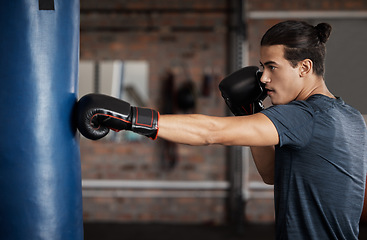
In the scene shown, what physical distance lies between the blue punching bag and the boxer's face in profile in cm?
78

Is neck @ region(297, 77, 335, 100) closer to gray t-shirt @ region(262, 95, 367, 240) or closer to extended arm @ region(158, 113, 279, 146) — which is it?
gray t-shirt @ region(262, 95, 367, 240)

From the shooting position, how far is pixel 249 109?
1677 mm

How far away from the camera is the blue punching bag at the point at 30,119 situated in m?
1.17

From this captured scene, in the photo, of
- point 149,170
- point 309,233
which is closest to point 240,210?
point 149,170

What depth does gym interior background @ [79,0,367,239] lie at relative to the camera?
438 cm

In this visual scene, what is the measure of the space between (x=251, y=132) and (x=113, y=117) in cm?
46

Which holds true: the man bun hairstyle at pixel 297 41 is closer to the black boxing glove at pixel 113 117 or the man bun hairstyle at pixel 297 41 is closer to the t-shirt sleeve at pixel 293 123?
the t-shirt sleeve at pixel 293 123

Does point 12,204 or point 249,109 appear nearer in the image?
point 12,204

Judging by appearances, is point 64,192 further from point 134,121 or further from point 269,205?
point 269,205

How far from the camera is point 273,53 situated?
1.28m

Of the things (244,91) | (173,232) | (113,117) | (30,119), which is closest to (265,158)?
(244,91)

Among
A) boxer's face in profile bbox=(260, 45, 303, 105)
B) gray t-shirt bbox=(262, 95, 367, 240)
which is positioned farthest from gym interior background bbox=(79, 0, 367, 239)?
gray t-shirt bbox=(262, 95, 367, 240)

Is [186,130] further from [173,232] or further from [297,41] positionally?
[173,232]

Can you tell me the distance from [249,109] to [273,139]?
0.59 metres
